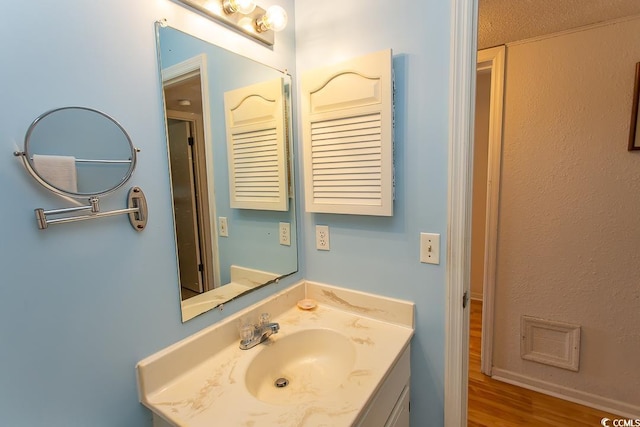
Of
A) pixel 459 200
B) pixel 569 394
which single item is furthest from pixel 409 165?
pixel 569 394

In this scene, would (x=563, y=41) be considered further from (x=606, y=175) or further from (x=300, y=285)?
(x=300, y=285)

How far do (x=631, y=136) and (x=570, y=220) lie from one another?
1.67 ft

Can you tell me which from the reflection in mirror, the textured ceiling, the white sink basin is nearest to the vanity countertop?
the white sink basin

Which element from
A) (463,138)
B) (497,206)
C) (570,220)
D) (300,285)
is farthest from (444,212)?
(570,220)

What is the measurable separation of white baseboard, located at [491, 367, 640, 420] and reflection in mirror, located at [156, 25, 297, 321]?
184 centimetres

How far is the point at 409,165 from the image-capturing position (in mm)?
1138

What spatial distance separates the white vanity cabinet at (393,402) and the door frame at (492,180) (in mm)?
1147

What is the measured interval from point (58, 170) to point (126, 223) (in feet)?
0.64

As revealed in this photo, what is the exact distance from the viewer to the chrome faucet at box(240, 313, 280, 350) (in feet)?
3.52

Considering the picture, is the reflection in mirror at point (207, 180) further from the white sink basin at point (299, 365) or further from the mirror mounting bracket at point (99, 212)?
the white sink basin at point (299, 365)

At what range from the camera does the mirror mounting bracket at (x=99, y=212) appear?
0.67 meters

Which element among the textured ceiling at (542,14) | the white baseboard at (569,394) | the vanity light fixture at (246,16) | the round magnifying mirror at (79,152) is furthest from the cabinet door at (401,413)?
Result: the textured ceiling at (542,14)

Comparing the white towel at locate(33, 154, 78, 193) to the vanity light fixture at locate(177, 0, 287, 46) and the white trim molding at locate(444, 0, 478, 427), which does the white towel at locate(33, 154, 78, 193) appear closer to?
the vanity light fixture at locate(177, 0, 287, 46)

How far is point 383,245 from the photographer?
123cm
